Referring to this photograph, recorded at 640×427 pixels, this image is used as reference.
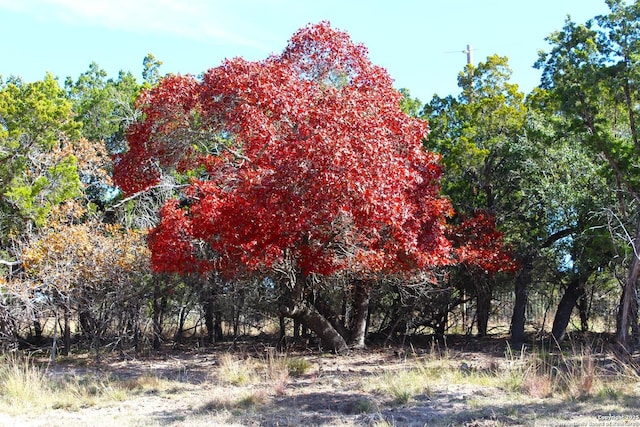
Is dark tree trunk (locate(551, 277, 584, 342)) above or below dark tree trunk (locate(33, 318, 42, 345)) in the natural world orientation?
above

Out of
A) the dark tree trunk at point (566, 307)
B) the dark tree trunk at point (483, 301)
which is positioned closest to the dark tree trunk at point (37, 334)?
the dark tree trunk at point (483, 301)

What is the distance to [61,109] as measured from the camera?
15094 mm

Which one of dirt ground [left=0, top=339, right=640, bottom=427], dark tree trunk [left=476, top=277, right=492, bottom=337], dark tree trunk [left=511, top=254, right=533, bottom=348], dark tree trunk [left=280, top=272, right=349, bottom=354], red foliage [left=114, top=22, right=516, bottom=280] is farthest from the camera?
dark tree trunk [left=476, top=277, right=492, bottom=337]

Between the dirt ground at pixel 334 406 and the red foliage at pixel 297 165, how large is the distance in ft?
6.71

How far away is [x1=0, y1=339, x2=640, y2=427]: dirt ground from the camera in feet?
25.2

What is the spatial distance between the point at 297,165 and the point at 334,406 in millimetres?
3402

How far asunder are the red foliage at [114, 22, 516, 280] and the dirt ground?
205 centimetres

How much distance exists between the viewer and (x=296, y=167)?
9469mm

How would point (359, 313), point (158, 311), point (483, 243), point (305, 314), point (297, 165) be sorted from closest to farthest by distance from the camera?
1. point (297, 165)
2. point (305, 314)
3. point (483, 243)
4. point (359, 313)
5. point (158, 311)

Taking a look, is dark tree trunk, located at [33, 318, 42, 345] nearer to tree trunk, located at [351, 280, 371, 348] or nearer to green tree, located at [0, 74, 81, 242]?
green tree, located at [0, 74, 81, 242]

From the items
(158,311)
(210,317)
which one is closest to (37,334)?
(158,311)

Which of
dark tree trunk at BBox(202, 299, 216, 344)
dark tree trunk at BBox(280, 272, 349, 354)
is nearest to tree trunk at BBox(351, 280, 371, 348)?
dark tree trunk at BBox(280, 272, 349, 354)

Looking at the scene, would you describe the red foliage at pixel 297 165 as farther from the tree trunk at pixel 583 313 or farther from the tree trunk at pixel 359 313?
the tree trunk at pixel 583 313

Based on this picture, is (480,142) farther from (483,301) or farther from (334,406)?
(334,406)
